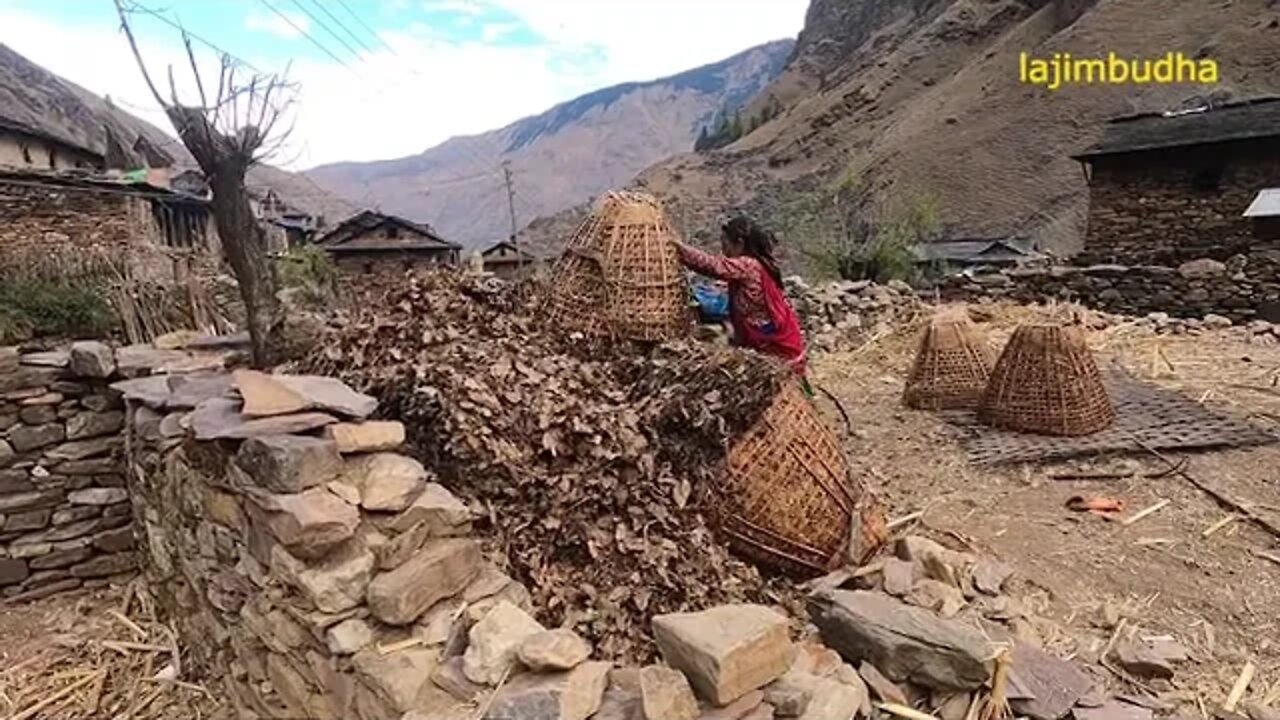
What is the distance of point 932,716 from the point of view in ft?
6.90

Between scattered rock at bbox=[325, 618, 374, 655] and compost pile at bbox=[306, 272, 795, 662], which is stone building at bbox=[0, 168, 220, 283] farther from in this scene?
scattered rock at bbox=[325, 618, 374, 655]

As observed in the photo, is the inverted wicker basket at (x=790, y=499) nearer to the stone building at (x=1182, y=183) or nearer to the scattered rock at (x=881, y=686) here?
the scattered rock at (x=881, y=686)

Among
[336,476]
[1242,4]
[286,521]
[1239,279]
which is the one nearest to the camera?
[286,521]

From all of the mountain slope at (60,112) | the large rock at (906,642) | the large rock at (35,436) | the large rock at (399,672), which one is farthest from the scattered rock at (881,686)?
the mountain slope at (60,112)

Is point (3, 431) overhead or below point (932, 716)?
overhead

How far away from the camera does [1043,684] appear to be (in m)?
2.27

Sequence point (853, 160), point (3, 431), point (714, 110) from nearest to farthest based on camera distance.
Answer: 1. point (3, 431)
2. point (853, 160)
3. point (714, 110)

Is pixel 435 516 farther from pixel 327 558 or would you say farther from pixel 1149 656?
pixel 1149 656

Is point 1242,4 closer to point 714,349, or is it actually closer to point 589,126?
point 714,349

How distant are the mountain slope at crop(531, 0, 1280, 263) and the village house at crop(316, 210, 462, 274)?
30.9 feet

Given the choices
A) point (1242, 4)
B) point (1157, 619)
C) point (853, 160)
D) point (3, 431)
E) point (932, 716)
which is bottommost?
point (1157, 619)

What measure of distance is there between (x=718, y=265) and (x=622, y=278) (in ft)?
2.23

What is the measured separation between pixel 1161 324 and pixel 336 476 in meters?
9.75

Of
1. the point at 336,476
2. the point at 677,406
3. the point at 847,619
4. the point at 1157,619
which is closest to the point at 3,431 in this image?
the point at 336,476
